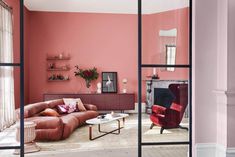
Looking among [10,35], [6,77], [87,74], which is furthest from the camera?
[87,74]

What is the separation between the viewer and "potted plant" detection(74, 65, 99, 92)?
9047 millimetres

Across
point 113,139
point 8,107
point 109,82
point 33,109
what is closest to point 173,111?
point 113,139

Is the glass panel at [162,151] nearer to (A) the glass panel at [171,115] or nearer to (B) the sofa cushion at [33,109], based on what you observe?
(A) the glass panel at [171,115]

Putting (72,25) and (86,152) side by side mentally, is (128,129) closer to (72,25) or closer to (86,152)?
(86,152)

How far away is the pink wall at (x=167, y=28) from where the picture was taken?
3.84m

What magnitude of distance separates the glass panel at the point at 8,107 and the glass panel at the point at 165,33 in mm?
1992

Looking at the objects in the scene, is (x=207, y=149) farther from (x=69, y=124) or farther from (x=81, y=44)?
(x=81, y=44)

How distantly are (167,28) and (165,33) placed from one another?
0.35 feet

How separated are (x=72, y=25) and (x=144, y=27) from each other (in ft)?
19.1

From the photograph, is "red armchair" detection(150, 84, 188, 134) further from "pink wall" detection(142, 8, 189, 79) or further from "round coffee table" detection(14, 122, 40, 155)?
"round coffee table" detection(14, 122, 40, 155)

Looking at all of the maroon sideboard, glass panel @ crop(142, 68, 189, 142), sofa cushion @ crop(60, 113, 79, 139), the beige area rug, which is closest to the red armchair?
glass panel @ crop(142, 68, 189, 142)

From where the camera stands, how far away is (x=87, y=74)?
9.02 m

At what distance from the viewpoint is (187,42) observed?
3.82 meters

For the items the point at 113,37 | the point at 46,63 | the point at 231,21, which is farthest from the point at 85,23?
the point at 231,21
